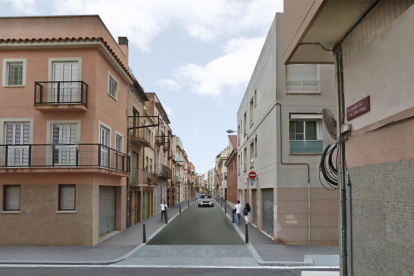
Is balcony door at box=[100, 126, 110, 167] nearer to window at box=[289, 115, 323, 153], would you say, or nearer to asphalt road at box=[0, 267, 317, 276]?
asphalt road at box=[0, 267, 317, 276]

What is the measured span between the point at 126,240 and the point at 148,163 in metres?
14.0

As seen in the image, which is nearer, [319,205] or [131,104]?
[319,205]

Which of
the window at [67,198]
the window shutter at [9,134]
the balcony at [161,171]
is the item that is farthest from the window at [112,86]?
the balcony at [161,171]

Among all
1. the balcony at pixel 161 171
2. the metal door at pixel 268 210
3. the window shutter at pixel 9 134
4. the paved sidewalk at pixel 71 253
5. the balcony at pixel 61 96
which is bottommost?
the paved sidewalk at pixel 71 253

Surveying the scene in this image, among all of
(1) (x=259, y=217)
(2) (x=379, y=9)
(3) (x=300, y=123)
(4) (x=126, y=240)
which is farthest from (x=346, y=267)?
(1) (x=259, y=217)

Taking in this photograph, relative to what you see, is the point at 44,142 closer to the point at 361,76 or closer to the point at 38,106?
the point at 38,106

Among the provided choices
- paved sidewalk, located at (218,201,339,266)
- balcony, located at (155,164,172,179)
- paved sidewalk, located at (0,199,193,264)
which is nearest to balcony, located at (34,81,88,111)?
paved sidewalk, located at (0,199,193,264)

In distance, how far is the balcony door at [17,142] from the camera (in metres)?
16.9

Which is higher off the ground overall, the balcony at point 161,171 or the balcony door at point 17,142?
the balcony door at point 17,142

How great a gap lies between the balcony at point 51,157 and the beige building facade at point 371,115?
421 inches

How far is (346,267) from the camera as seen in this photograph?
788cm

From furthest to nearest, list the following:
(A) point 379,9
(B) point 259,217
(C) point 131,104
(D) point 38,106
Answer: (C) point 131,104 → (B) point 259,217 → (D) point 38,106 → (A) point 379,9

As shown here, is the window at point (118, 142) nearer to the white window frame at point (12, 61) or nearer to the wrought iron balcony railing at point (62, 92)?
the wrought iron balcony railing at point (62, 92)

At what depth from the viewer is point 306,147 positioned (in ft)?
56.1
